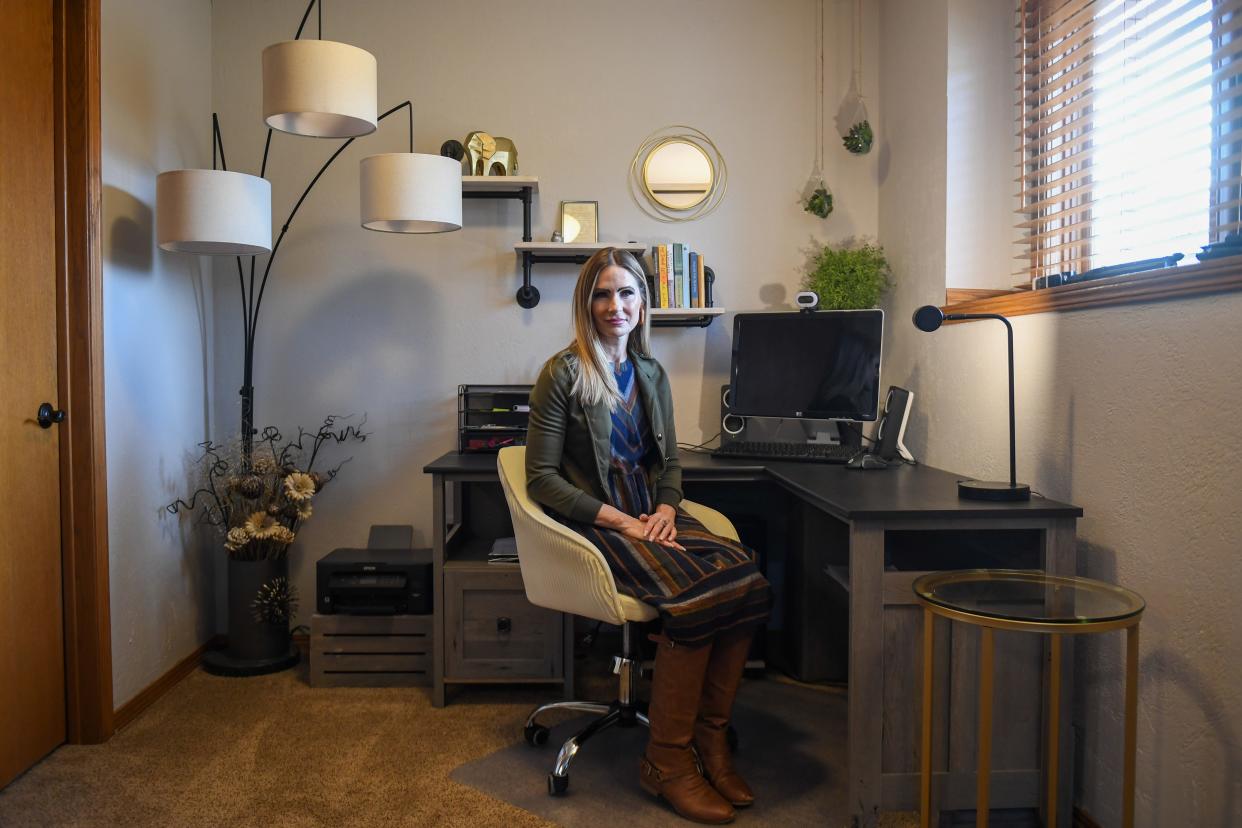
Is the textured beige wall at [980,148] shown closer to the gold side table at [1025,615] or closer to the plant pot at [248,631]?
the gold side table at [1025,615]

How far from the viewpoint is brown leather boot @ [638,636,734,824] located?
7.12 feet

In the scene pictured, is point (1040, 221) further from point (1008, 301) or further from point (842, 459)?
point (842, 459)

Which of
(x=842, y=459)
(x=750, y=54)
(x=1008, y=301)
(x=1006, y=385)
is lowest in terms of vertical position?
(x=842, y=459)

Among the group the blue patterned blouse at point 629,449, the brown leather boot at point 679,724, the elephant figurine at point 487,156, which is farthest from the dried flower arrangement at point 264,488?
the brown leather boot at point 679,724

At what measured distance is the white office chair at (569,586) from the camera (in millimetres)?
2178

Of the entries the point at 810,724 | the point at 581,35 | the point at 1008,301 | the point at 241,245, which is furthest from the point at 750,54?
the point at 810,724

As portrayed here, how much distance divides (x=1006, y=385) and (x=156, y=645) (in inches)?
104

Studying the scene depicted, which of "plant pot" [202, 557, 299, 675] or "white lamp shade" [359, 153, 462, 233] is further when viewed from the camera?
"plant pot" [202, 557, 299, 675]

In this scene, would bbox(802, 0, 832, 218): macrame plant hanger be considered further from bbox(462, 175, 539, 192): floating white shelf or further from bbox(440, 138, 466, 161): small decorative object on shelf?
bbox(440, 138, 466, 161): small decorative object on shelf

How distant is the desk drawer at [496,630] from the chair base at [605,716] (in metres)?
0.30

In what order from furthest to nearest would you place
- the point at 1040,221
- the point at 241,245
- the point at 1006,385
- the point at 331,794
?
the point at 241,245 → the point at 1040,221 → the point at 1006,385 → the point at 331,794

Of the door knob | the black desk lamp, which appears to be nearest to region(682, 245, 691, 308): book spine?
the black desk lamp

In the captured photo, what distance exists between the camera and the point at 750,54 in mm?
3432

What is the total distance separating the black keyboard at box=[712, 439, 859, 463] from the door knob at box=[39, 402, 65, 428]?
188 cm
